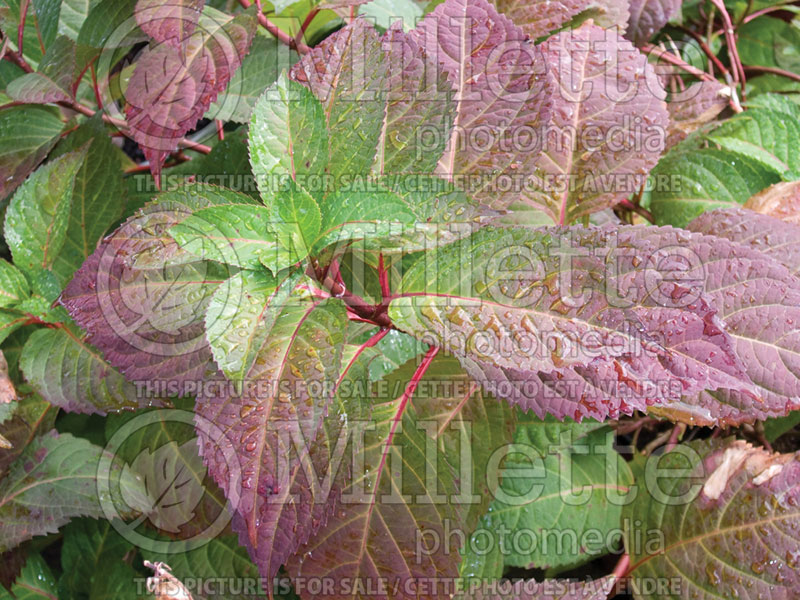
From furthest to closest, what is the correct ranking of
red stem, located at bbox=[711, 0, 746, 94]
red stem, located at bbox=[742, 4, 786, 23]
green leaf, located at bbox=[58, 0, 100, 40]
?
red stem, located at bbox=[742, 4, 786, 23] < red stem, located at bbox=[711, 0, 746, 94] < green leaf, located at bbox=[58, 0, 100, 40]

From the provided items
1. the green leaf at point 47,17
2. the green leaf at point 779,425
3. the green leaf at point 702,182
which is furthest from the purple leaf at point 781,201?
the green leaf at point 47,17

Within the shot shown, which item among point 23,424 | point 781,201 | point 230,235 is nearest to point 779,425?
point 781,201

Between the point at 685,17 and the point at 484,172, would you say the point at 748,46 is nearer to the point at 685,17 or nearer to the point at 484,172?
the point at 685,17

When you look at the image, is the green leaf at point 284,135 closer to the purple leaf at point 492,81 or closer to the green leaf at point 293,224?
the green leaf at point 293,224

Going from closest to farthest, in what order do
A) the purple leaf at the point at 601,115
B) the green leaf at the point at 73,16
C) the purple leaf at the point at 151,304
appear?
the purple leaf at the point at 151,304
the purple leaf at the point at 601,115
the green leaf at the point at 73,16

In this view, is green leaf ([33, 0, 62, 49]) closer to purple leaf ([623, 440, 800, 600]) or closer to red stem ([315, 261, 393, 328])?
red stem ([315, 261, 393, 328])

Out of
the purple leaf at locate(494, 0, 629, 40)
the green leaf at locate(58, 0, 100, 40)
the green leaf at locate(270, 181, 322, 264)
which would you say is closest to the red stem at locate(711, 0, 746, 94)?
the purple leaf at locate(494, 0, 629, 40)

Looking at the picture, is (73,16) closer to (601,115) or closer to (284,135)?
(284,135)
